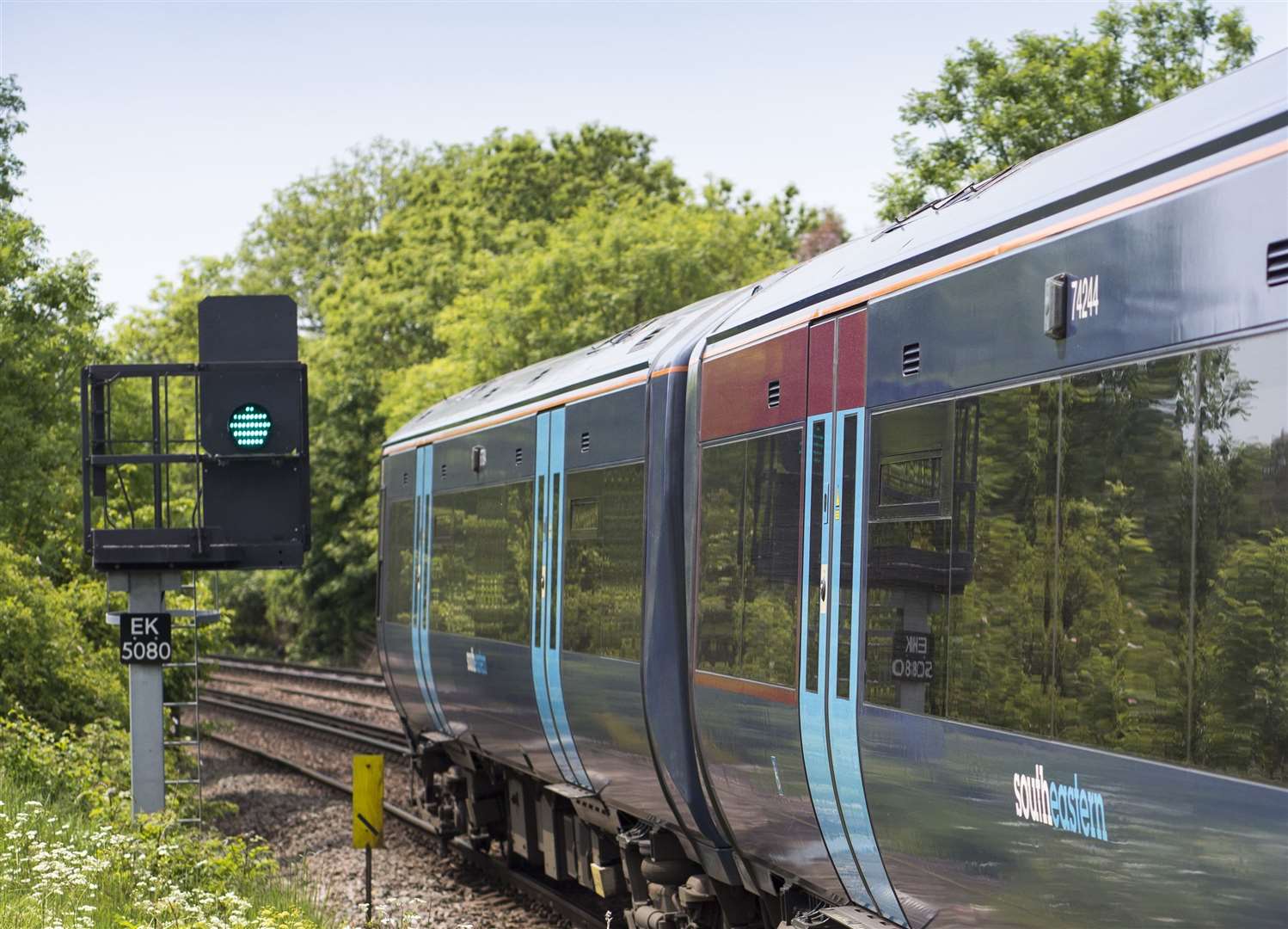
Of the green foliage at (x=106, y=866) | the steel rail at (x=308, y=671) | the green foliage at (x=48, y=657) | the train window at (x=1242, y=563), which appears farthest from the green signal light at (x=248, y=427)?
the steel rail at (x=308, y=671)

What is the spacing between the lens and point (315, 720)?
92.8ft

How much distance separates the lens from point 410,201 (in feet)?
194

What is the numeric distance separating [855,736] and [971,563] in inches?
41.8

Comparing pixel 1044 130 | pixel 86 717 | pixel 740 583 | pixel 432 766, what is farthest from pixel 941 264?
pixel 1044 130

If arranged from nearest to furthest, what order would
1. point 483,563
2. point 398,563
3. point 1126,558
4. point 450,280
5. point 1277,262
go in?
point 1277,262 < point 1126,558 < point 483,563 < point 398,563 < point 450,280

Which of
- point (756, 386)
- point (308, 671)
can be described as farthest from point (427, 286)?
point (756, 386)

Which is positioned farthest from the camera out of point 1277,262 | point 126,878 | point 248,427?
point 248,427

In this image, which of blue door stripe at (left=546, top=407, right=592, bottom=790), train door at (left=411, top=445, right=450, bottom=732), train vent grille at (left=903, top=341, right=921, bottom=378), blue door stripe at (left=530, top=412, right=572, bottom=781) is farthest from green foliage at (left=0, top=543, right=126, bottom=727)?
train vent grille at (left=903, top=341, right=921, bottom=378)

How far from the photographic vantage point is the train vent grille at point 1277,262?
157 inches

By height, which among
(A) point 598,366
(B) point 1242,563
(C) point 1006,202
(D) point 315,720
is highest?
(C) point 1006,202

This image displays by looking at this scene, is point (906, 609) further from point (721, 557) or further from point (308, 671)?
point (308, 671)

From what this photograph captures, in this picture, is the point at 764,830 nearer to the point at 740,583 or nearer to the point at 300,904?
the point at 740,583

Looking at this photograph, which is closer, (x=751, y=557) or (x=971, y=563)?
(x=971, y=563)

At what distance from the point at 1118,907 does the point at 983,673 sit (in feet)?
3.31
